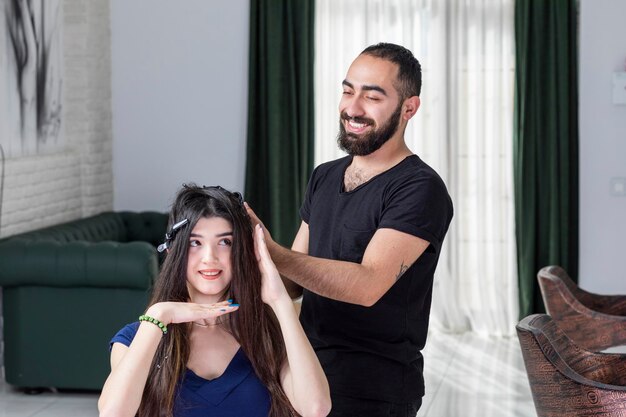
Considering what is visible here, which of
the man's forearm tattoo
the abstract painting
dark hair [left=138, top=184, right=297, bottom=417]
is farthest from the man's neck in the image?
the abstract painting

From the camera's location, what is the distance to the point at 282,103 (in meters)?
6.99

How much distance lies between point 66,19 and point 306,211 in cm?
437

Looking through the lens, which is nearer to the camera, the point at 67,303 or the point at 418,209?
the point at 418,209

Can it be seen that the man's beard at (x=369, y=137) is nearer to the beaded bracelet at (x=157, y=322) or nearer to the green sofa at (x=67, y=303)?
the beaded bracelet at (x=157, y=322)

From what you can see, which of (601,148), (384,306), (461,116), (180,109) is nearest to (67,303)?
(180,109)

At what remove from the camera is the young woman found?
2008 mm

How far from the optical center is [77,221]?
6367 millimetres

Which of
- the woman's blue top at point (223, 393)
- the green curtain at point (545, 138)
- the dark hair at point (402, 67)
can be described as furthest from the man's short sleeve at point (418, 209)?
the green curtain at point (545, 138)

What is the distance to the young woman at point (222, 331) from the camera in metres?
2.01

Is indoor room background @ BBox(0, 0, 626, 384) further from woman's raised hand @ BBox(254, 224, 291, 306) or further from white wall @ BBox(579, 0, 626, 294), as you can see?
woman's raised hand @ BBox(254, 224, 291, 306)

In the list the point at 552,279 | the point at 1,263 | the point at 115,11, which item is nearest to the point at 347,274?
the point at 552,279

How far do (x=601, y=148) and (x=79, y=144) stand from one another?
3391 mm

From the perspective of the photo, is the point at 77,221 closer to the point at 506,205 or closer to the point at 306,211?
the point at 506,205

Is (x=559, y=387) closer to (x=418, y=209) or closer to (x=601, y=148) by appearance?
(x=418, y=209)
